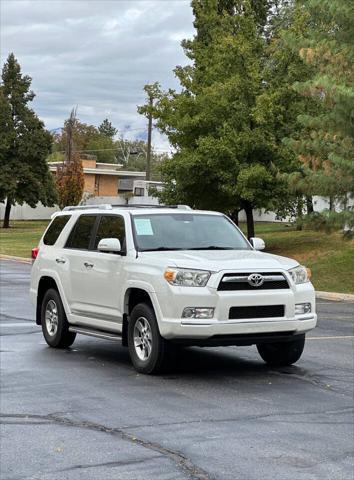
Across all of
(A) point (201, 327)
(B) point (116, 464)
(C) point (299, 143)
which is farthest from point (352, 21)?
(B) point (116, 464)

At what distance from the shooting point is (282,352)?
34.4 feet

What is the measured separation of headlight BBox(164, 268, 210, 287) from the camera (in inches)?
370

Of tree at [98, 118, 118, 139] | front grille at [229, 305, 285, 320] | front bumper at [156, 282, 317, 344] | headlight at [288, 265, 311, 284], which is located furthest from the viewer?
tree at [98, 118, 118, 139]

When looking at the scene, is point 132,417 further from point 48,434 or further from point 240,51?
point 240,51

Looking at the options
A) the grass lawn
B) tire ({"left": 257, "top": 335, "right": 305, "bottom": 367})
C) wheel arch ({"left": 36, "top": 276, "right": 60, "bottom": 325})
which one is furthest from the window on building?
tire ({"left": 257, "top": 335, "right": 305, "bottom": 367})

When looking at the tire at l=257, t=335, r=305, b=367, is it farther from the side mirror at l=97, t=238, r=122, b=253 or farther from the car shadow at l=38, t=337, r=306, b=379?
the side mirror at l=97, t=238, r=122, b=253

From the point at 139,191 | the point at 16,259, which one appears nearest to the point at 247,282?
the point at 16,259

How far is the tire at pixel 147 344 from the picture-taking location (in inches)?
377

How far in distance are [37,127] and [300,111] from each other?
3889 cm

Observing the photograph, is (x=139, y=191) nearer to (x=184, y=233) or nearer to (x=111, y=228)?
(x=111, y=228)

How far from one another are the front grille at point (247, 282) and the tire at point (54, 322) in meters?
3.18

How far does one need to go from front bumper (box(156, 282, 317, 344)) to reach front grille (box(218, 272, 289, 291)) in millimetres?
71

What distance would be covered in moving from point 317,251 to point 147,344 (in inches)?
869

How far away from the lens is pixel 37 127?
217 ft
